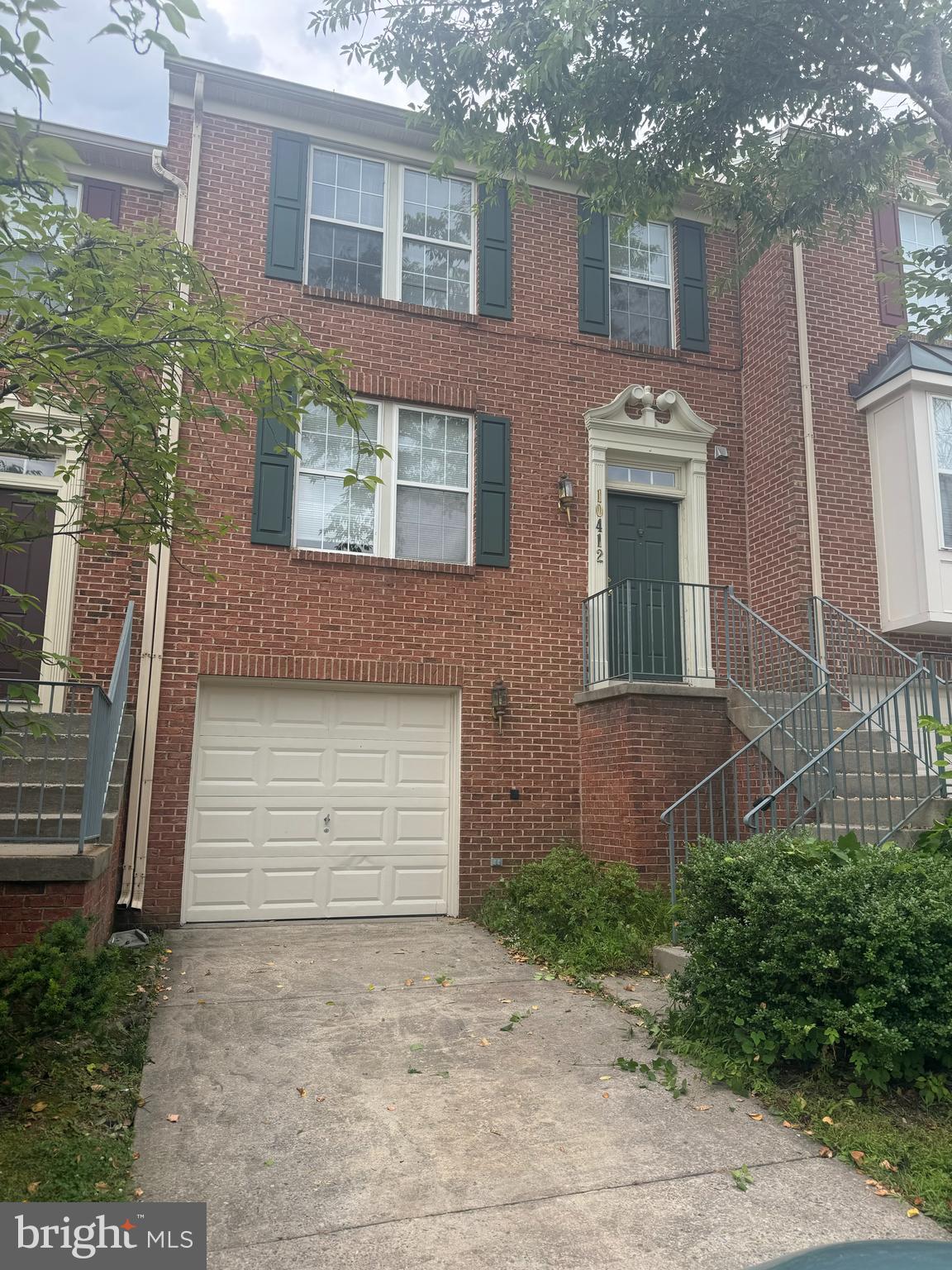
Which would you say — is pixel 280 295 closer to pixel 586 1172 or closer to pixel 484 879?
pixel 484 879

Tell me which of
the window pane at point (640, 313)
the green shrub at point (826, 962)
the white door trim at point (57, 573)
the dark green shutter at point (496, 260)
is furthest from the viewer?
the window pane at point (640, 313)

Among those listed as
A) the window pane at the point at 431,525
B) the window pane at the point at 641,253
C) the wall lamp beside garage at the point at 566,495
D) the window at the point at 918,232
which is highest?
the window at the point at 918,232

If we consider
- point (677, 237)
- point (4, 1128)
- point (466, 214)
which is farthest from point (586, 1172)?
point (677, 237)

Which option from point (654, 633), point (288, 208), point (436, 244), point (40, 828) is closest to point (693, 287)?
point (436, 244)

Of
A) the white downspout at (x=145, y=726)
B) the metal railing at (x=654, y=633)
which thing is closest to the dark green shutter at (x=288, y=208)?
the white downspout at (x=145, y=726)

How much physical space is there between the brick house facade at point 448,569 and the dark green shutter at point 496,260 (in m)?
Result: 0.06

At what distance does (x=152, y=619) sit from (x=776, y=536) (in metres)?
6.24

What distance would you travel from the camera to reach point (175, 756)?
25.7 ft

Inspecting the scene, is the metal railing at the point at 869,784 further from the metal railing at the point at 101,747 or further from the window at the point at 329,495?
the window at the point at 329,495

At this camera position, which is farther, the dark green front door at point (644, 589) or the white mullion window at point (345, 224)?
the white mullion window at point (345, 224)

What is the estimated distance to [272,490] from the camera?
844 centimetres

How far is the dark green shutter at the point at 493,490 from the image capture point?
9.04 m

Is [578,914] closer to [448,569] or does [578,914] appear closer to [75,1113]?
[448,569]

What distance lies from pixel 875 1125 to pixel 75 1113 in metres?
3.29
